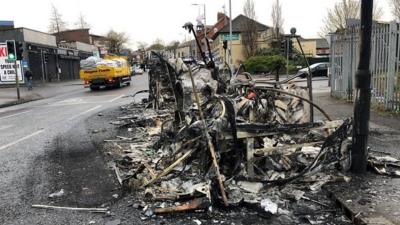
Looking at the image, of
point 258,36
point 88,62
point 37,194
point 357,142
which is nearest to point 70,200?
point 37,194

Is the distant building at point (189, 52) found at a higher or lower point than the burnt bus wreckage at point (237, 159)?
higher

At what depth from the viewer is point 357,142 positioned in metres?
6.05

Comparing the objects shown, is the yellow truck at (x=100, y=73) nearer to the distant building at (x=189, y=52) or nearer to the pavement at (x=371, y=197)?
the distant building at (x=189, y=52)

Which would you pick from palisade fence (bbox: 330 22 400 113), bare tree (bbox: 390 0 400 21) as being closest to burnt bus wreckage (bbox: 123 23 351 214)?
palisade fence (bbox: 330 22 400 113)

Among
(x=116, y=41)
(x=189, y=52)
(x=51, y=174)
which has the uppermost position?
(x=116, y=41)

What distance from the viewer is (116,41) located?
298 feet

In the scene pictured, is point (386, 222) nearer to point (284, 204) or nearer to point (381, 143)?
point (284, 204)

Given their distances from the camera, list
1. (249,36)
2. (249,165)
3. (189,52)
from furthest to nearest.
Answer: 1. (189,52)
2. (249,36)
3. (249,165)

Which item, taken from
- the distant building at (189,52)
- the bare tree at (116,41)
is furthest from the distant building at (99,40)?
the distant building at (189,52)

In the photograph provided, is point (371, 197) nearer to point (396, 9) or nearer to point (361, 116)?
point (361, 116)

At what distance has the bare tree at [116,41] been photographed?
89.7 meters

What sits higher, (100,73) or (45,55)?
(45,55)

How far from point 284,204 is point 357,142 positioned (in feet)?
5.50

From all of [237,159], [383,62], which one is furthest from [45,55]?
[237,159]
